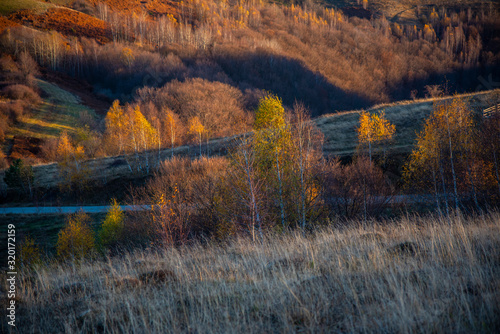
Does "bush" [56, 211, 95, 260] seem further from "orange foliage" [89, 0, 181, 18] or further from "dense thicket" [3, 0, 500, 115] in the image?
"orange foliage" [89, 0, 181, 18]

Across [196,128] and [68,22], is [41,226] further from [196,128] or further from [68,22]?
[68,22]

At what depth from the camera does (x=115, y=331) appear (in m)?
3.72

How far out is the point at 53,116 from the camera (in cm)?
7656

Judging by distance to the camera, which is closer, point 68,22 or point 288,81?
point 288,81

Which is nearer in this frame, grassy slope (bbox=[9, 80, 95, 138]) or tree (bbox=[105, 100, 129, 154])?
tree (bbox=[105, 100, 129, 154])

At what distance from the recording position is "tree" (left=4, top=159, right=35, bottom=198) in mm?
42156

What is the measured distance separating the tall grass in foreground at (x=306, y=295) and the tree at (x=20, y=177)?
48.2m

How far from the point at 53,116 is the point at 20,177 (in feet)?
141

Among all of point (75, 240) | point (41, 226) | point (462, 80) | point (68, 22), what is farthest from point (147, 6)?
point (75, 240)

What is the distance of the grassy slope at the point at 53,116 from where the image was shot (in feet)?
224

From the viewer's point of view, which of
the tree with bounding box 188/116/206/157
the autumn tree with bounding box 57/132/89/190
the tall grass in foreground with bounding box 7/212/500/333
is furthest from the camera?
the tree with bounding box 188/116/206/157

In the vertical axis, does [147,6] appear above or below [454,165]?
above

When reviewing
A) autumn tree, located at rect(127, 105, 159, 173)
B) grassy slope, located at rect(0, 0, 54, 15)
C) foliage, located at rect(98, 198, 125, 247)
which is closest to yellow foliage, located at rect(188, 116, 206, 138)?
autumn tree, located at rect(127, 105, 159, 173)

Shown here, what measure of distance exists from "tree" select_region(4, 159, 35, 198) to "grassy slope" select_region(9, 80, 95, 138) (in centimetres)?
2882
